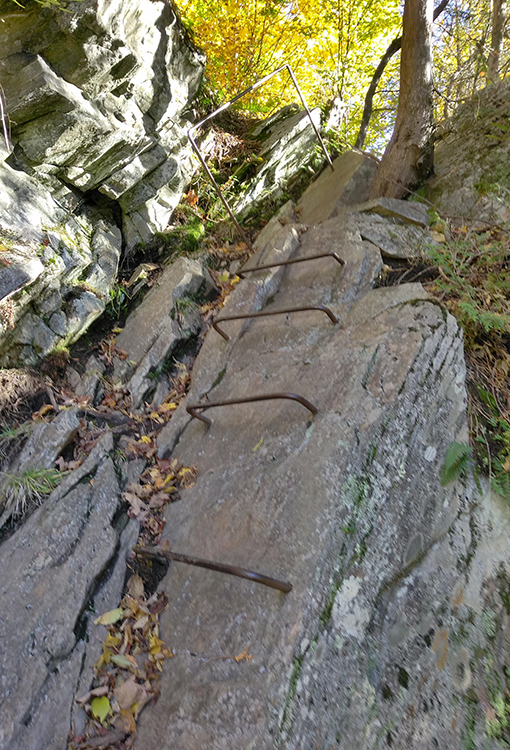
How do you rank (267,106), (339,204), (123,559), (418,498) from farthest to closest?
(267,106) < (339,204) < (123,559) < (418,498)

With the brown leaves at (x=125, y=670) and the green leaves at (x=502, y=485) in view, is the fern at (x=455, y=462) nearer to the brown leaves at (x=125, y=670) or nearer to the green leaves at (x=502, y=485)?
the green leaves at (x=502, y=485)

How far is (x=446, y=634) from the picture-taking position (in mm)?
2516

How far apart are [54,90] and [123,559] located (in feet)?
15.0

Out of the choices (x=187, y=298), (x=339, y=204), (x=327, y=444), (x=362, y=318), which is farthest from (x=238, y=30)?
(x=327, y=444)

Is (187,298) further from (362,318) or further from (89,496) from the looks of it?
(89,496)

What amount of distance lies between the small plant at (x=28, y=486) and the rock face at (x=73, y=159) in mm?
1301

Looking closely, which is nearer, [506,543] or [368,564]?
[368,564]

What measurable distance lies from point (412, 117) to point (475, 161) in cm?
96

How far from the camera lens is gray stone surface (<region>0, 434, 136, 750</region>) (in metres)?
2.54

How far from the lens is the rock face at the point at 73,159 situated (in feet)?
14.5

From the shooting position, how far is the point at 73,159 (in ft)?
16.6

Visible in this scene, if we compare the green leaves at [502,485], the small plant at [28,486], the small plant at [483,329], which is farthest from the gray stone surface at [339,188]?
the small plant at [28,486]

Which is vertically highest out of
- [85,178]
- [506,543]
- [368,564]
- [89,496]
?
[85,178]

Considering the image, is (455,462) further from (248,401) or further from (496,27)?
(496,27)
